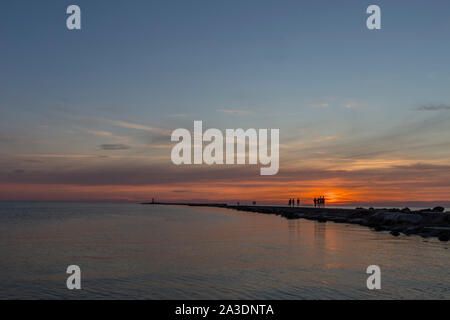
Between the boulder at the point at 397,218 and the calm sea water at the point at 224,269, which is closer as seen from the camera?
the calm sea water at the point at 224,269

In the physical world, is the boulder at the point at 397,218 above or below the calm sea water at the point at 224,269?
above

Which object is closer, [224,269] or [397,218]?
[224,269]

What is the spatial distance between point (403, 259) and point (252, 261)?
38.1ft

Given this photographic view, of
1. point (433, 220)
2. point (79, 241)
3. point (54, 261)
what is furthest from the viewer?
point (433, 220)

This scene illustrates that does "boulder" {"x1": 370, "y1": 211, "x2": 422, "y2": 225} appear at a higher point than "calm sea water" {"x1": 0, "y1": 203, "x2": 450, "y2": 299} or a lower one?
higher

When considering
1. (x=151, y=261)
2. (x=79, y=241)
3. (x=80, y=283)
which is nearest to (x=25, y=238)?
(x=79, y=241)

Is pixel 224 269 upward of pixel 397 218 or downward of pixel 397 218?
downward

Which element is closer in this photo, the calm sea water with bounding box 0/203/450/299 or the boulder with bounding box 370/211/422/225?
the calm sea water with bounding box 0/203/450/299

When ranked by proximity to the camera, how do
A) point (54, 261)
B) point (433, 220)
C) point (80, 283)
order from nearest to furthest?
point (80, 283) < point (54, 261) < point (433, 220)
